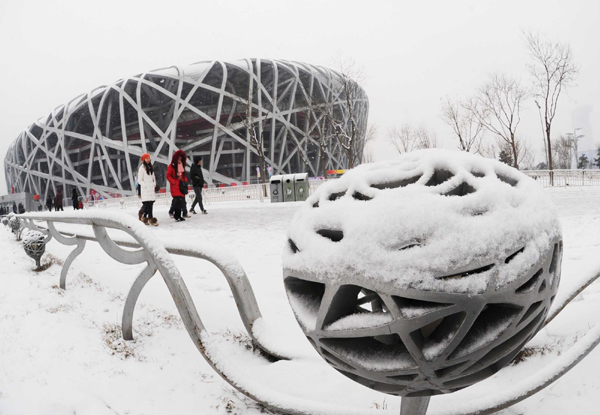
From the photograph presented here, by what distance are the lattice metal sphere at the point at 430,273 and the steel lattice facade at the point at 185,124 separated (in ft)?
115

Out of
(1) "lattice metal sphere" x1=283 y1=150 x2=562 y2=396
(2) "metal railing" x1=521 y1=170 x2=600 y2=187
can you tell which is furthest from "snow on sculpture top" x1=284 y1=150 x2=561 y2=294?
(2) "metal railing" x1=521 y1=170 x2=600 y2=187

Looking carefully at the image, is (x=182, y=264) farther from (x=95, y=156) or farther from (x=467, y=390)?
(x=95, y=156)

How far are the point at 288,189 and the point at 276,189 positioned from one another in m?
0.63

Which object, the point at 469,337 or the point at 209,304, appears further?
the point at 209,304

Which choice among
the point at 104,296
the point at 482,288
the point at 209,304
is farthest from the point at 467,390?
the point at 104,296

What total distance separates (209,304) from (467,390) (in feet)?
6.26

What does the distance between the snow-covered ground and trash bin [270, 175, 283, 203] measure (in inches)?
511

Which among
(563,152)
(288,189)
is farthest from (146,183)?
(563,152)

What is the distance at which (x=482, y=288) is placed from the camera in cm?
76

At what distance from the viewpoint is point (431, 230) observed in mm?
801

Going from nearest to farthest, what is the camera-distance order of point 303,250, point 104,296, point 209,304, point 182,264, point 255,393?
point 303,250
point 255,393
point 209,304
point 104,296
point 182,264

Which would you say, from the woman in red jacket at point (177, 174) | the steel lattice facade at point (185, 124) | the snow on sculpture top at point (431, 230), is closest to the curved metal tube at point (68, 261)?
the snow on sculpture top at point (431, 230)

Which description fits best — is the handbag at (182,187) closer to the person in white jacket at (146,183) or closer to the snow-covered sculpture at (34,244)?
the person in white jacket at (146,183)

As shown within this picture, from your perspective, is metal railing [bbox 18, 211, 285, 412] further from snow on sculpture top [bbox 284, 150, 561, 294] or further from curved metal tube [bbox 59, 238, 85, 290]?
curved metal tube [bbox 59, 238, 85, 290]
